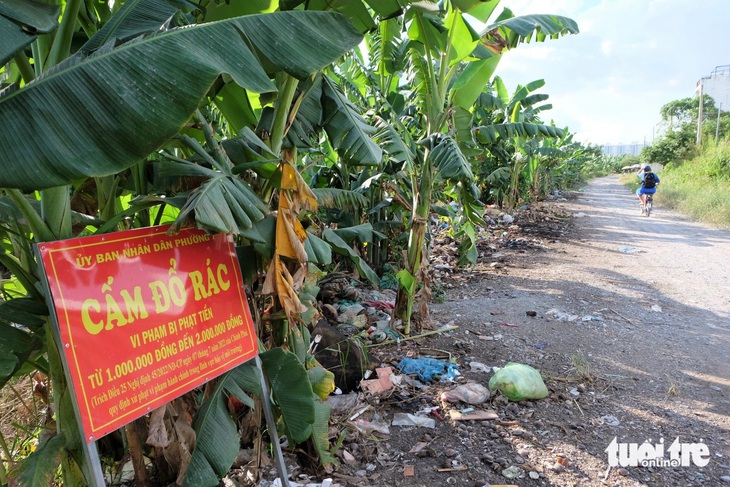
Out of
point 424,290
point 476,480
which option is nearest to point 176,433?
point 476,480

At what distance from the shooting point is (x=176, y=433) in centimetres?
196

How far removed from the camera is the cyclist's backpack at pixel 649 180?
1303cm

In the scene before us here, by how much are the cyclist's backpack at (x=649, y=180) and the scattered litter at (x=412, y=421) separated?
12.9 m

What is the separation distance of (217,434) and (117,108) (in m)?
1.33

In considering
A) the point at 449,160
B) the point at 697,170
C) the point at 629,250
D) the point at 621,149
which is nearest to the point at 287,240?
the point at 449,160

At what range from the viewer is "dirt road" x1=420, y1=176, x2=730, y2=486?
2.84 m

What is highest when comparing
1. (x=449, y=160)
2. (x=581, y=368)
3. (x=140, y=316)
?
(x=449, y=160)

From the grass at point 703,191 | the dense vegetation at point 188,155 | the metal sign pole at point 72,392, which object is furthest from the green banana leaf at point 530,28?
the grass at point 703,191

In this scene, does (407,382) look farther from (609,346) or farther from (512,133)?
(512,133)

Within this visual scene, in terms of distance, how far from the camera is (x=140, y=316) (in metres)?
1.57

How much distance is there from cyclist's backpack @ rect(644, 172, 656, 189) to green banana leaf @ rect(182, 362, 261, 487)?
46.6 feet

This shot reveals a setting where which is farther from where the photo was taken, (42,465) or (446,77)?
(446,77)

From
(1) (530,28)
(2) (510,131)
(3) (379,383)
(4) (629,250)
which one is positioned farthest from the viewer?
(4) (629,250)

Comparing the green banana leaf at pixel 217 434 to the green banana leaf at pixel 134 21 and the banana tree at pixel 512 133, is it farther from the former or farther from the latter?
the banana tree at pixel 512 133
